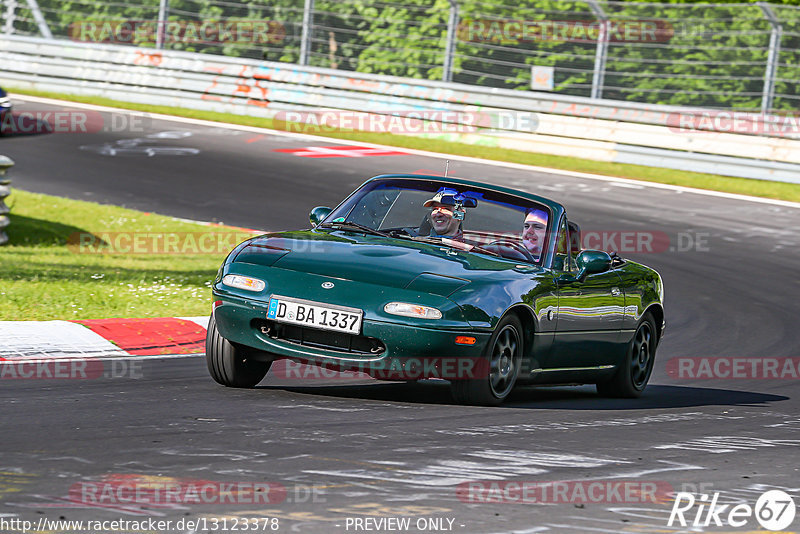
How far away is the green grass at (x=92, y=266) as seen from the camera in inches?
416

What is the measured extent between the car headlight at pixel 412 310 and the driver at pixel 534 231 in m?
1.39

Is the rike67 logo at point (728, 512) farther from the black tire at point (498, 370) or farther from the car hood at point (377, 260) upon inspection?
the car hood at point (377, 260)

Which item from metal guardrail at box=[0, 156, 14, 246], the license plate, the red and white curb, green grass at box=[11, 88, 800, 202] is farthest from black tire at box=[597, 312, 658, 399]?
green grass at box=[11, 88, 800, 202]

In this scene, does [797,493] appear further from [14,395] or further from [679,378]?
[679,378]

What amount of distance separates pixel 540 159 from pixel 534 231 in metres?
14.3

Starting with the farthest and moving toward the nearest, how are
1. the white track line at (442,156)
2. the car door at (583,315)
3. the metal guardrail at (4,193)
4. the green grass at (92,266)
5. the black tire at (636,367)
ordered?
the white track line at (442,156) < the metal guardrail at (4,193) < the green grass at (92,266) < the black tire at (636,367) < the car door at (583,315)

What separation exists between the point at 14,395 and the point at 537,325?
9.51ft

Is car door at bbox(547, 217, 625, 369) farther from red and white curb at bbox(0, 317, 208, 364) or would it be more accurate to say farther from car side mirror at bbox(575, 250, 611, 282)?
red and white curb at bbox(0, 317, 208, 364)

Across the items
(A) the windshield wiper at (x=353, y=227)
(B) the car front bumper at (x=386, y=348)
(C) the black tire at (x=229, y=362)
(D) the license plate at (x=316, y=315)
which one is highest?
(A) the windshield wiper at (x=353, y=227)

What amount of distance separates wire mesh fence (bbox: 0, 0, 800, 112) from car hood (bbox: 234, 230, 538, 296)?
15.0 metres

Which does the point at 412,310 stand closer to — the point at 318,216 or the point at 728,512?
the point at 318,216

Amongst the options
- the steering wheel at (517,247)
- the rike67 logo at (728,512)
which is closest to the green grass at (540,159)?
the steering wheel at (517,247)

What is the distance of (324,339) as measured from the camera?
7113mm

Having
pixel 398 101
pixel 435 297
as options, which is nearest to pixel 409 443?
pixel 435 297
